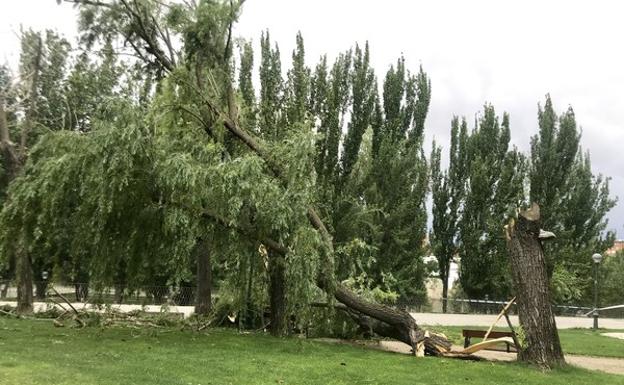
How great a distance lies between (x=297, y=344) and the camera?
12.4 m

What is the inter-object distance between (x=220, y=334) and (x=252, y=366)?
4.59m

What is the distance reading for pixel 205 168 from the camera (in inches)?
463

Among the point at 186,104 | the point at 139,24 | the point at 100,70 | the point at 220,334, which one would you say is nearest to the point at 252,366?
the point at 220,334

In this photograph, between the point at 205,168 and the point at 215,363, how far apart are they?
3885 mm

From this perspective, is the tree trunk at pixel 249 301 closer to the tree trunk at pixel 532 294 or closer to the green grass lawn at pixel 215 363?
the green grass lawn at pixel 215 363

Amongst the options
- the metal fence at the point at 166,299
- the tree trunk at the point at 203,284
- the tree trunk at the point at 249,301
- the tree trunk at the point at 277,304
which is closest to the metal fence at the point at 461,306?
the metal fence at the point at 166,299

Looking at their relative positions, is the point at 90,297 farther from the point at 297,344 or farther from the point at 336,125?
the point at 336,125

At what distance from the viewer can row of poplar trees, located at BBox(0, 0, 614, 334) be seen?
11.4 meters

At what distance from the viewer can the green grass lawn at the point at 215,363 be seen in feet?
26.5

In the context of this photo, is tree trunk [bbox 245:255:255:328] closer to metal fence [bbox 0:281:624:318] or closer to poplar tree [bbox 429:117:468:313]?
metal fence [bbox 0:281:624:318]

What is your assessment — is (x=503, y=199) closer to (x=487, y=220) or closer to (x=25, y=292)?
(x=487, y=220)

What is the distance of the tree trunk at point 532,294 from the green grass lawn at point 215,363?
0.35 meters

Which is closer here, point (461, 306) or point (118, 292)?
point (118, 292)

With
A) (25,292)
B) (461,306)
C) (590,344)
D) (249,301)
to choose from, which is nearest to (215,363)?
(249,301)
